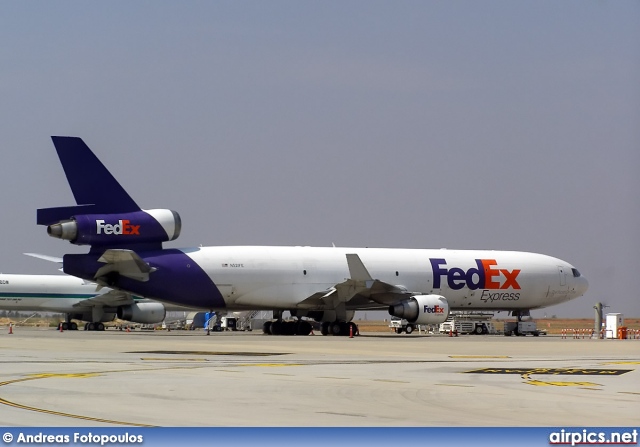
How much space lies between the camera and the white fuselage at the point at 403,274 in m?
52.8

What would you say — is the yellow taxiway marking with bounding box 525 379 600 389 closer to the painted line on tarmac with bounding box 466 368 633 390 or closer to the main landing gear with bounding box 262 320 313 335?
the painted line on tarmac with bounding box 466 368 633 390

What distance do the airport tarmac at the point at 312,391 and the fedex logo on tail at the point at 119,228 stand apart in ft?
64.1

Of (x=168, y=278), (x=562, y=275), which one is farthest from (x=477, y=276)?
(x=168, y=278)

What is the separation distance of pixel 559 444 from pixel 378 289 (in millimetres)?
42171

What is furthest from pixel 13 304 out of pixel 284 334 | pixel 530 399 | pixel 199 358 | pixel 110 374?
pixel 530 399

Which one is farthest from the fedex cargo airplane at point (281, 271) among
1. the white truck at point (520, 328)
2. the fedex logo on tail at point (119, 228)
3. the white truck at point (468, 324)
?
the white truck at point (468, 324)

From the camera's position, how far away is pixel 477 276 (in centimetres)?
5784

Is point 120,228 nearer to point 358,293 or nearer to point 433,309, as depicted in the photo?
point 358,293

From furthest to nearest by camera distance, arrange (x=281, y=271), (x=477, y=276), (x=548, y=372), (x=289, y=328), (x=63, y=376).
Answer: (x=477, y=276) < (x=289, y=328) < (x=281, y=271) < (x=548, y=372) < (x=63, y=376)

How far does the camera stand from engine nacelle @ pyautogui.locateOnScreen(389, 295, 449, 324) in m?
52.6

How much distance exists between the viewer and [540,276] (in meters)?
60.8

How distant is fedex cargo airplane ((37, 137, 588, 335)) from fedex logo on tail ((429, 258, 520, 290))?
0.19 feet

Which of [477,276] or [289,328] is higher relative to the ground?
[477,276]

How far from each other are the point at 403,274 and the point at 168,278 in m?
13.5
